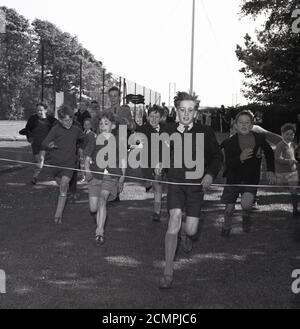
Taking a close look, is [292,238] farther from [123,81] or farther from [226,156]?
[123,81]

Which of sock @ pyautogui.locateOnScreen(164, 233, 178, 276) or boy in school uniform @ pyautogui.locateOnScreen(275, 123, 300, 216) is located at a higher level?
boy in school uniform @ pyautogui.locateOnScreen(275, 123, 300, 216)

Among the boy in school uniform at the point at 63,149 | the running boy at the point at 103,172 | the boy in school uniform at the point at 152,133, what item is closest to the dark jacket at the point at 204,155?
the running boy at the point at 103,172

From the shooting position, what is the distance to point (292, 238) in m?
7.52

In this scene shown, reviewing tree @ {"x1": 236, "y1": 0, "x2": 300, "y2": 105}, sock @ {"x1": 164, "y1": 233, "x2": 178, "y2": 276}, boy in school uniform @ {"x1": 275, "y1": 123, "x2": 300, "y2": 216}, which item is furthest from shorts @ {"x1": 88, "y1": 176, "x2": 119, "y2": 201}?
tree @ {"x1": 236, "y1": 0, "x2": 300, "y2": 105}

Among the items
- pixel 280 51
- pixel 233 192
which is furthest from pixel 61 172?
pixel 280 51

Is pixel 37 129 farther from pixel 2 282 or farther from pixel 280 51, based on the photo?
pixel 280 51

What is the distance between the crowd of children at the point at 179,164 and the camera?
559cm

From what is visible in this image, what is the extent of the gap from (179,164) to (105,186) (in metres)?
1.63

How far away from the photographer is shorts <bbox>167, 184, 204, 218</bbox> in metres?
5.55

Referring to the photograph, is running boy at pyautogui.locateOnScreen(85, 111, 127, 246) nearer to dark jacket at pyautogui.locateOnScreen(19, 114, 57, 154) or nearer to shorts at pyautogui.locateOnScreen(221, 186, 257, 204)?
shorts at pyautogui.locateOnScreen(221, 186, 257, 204)

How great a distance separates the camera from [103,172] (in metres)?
7.06

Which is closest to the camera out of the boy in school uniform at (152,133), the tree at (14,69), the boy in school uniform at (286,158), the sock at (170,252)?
the sock at (170,252)

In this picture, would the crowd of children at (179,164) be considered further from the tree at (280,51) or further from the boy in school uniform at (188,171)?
the tree at (280,51)

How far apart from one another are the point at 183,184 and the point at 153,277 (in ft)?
3.20
